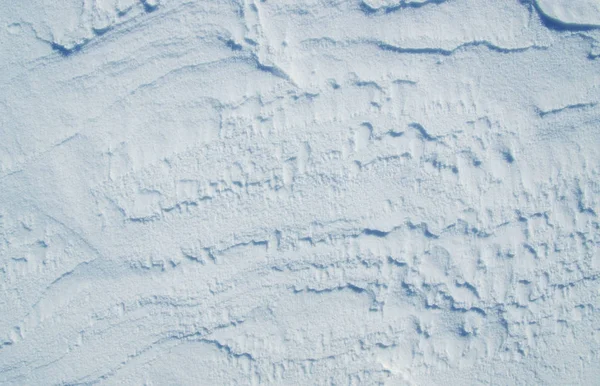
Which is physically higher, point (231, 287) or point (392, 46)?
point (392, 46)

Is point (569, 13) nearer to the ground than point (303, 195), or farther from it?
farther from it

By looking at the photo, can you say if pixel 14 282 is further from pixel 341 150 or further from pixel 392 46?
pixel 392 46

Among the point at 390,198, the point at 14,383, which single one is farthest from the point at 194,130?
the point at 14,383

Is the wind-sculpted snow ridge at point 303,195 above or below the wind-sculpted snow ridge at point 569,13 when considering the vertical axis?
below

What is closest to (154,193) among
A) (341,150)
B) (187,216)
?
(187,216)

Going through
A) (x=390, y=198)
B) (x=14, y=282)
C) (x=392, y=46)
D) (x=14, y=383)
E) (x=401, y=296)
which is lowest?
(x=14, y=383)

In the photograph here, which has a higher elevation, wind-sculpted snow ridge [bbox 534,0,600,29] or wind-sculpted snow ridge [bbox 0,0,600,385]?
wind-sculpted snow ridge [bbox 534,0,600,29]
